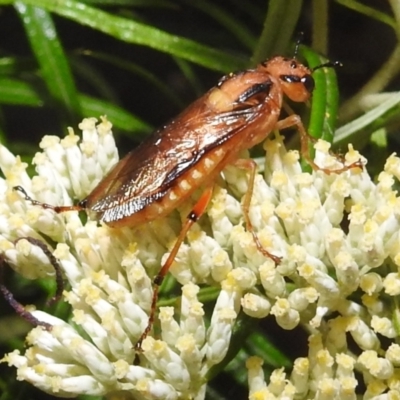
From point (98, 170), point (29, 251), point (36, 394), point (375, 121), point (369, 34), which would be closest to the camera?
point (29, 251)

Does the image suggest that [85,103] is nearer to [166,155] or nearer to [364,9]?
[166,155]

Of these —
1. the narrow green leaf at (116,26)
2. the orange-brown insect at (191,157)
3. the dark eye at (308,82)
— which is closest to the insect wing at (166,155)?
the orange-brown insect at (191,157)

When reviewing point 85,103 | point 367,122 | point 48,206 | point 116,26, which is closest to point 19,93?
point 85,103

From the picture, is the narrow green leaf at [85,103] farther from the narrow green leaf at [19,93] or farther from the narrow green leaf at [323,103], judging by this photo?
the narrow green leaf at [323,103]

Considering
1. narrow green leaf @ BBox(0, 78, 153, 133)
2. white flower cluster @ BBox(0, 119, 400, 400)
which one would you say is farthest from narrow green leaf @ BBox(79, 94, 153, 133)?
white flower cluster @ BBox(0, 119, 400, 400)

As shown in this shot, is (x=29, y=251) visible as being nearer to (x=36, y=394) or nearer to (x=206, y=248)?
(x=206, y=248)

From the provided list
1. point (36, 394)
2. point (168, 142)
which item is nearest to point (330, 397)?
point (168, 142)

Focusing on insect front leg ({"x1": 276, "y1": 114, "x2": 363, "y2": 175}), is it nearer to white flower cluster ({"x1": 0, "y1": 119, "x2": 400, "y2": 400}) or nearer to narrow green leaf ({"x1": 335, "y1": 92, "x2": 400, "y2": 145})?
white flower cluster ({"x1": 0, "y1": 119, "x2": 400, "y2": 400})
